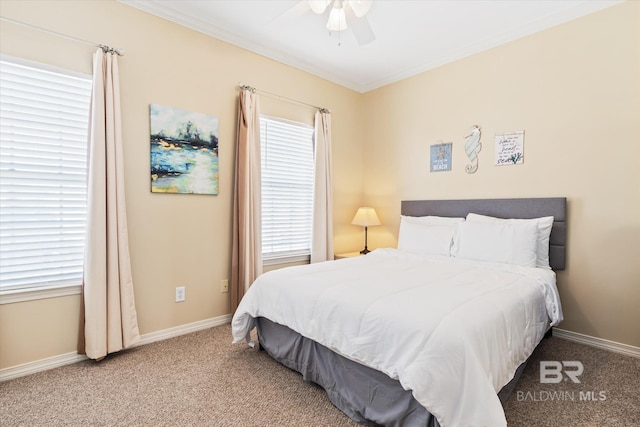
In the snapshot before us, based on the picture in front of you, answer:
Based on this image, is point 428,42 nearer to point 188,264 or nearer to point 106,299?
point 188,264

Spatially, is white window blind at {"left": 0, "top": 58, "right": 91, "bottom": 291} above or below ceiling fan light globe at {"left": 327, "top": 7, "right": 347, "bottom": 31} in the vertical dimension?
below

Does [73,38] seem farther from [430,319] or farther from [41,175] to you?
[430,319]

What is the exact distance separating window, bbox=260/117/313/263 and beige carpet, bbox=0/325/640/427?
1.39m

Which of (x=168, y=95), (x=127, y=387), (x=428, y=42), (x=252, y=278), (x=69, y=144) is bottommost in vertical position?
(x=127, y=387)

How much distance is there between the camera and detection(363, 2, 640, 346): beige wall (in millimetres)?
2518

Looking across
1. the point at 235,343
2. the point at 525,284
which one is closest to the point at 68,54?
the point at 235,343

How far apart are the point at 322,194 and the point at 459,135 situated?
5.41 feet

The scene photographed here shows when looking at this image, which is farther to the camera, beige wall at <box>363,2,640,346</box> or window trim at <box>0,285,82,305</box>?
beige wall at <box>363,2,640,346</box>

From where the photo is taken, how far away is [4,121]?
2121mm

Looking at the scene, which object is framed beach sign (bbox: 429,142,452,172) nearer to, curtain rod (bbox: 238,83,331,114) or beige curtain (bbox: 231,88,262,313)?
curtain rod (bbox: 238,83,331,114)

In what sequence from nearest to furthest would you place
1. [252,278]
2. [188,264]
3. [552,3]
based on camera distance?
[552,3] < [188,264] < [252,278]

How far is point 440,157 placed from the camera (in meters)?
3.67

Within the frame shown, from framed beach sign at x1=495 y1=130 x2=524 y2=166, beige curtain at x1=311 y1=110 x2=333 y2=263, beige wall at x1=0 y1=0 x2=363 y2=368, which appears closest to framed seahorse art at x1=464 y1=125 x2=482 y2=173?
framed beach sign at x1=495 y1=130 x2=524 y2=166

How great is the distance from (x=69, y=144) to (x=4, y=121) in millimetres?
352
